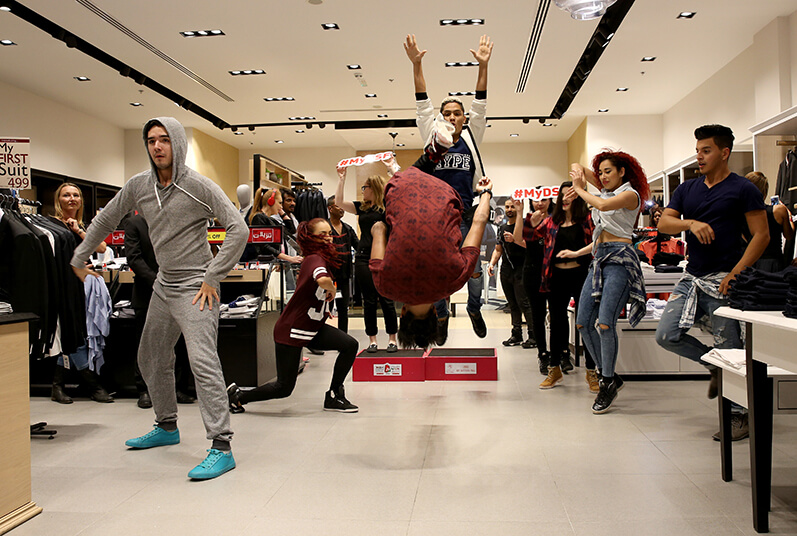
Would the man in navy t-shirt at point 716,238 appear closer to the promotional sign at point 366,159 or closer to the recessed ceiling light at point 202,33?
the promotional sign at point 366,159

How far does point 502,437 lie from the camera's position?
3.62m

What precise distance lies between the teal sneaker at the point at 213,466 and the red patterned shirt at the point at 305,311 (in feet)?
3.52

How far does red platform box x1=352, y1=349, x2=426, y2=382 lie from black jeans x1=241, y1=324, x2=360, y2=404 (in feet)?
3.76

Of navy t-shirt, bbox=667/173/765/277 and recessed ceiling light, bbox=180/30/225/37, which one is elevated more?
recessed ceiling light, bbox=180/30/225/37

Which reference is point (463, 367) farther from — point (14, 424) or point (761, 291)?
point (14, 424)

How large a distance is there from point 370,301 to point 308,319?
198 cm

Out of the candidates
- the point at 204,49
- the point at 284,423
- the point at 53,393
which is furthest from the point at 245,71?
the point at 284,423

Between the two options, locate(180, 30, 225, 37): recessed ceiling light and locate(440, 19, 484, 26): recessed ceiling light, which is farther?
locate(180, 30, 225, 37): recessed ceiling light

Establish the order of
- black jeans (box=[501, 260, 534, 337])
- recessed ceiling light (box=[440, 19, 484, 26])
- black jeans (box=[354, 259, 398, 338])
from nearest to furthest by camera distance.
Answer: black jeans (box=[354, 259, 398, 338]) → black jeans (box=[501, 260, 534, 337]) → recessed ceiling light (box=[440, 19, 484, 26])

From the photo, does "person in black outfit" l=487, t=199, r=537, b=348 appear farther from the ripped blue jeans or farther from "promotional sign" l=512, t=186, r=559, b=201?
the ripped blue jeans

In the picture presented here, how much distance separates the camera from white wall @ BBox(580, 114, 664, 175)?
538 inches

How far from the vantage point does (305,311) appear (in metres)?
4.06

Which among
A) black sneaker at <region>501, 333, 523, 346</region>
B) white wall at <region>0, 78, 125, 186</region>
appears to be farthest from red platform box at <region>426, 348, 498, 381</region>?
white wall at <region>0, 78, 125, 186</region>

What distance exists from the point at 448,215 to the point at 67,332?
286 cm
